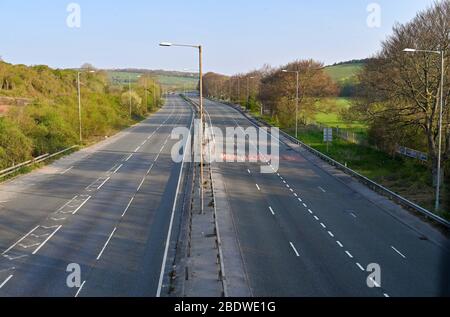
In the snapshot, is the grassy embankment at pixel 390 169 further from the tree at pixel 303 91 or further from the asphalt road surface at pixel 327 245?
the tree at pixel 303 91

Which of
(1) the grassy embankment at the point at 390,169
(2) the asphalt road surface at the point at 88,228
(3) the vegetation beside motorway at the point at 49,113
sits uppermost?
(3) the vegetation beside motorway at the point at 49,113

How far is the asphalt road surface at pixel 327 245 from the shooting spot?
1566 centimetres

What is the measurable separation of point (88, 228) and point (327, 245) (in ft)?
32.9

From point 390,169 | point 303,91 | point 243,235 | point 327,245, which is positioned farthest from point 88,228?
point 303,91

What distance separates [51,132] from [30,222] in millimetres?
25460

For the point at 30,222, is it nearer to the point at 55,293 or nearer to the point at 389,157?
the point at 55,293

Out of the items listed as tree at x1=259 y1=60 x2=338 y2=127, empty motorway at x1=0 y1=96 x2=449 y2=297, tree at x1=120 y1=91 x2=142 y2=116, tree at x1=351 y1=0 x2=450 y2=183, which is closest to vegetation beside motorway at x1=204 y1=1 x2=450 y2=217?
tree at x1=351 y1=0 x2=450 y2=183

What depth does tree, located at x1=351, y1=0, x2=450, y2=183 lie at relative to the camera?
113 ft

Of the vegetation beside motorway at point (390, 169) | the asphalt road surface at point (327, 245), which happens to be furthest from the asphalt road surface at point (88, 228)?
the vegetation beside motorway at point (390, 169)

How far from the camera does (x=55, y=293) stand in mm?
15086

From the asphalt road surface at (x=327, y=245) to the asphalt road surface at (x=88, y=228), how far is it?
3.60m

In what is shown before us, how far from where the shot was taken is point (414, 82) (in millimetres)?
36188

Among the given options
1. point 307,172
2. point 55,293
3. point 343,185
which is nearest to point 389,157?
point 307,172

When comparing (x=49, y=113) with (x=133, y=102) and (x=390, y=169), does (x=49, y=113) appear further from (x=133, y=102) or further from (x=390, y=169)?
(x=133, y=102)
